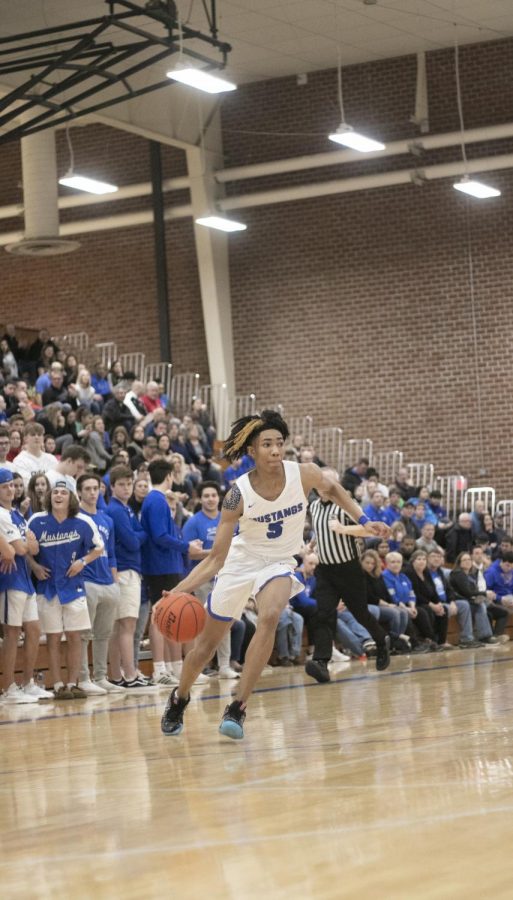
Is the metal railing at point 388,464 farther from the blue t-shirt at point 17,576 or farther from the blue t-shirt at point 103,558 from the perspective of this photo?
the blue t-shirt at point 17,576

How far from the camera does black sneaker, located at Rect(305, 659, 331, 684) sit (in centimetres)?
1108

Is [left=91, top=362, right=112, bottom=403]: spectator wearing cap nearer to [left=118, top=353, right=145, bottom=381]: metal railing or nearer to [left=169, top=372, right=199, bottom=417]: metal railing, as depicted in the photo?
[left=169, top=372, right=199, bottom=417]: metal railing

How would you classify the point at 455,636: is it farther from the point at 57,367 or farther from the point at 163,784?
the point at 163,784

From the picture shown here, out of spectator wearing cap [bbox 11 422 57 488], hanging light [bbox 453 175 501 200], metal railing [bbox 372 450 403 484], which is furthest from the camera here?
metal railing [bbox 372 450 403 484]

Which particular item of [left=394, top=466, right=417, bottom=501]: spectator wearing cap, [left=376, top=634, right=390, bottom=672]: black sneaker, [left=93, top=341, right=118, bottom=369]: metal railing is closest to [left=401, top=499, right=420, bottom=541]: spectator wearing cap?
[left=394, top=466, right=417, bottom=501]: spectator wearing cap

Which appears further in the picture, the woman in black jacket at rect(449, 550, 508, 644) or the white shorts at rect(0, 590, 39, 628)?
the woman in black jacket at rect(449, 550, 508, 644)

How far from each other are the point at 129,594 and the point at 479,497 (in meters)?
12.3

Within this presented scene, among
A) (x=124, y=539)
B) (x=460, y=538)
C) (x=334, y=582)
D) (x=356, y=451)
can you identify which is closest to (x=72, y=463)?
(x=124, y=539)

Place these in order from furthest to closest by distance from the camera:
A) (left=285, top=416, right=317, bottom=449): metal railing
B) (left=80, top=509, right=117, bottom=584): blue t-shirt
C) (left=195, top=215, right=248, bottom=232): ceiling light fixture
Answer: (left=285, top=416, right=317, bottom=449): metal railing < (left=195, top=215, right=248, bottom=232): ceiling light fixture < (left=80, top=509, right=117, bottom=584): blue t-shirt

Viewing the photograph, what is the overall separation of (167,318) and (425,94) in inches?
232

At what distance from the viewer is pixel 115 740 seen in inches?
287

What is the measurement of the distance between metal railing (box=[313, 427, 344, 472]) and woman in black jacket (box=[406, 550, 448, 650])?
21.5 ft

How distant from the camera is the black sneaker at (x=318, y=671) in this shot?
36.3 feet

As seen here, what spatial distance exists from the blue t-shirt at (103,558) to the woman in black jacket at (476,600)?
7.94 metres
